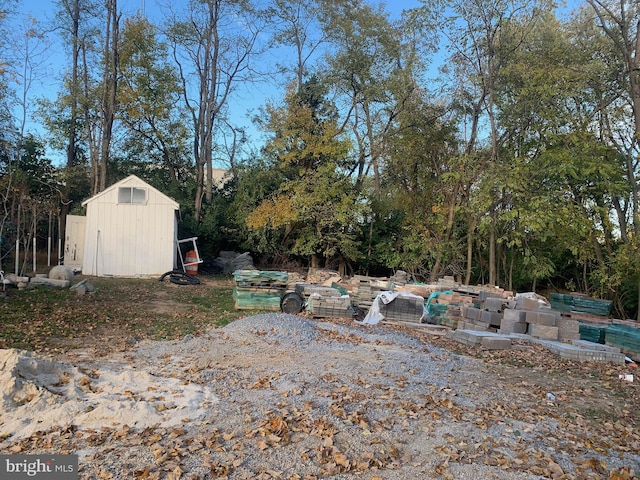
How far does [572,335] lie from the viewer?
11352 millimetres

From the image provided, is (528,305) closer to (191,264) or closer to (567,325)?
(567,325)

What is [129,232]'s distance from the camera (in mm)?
20078

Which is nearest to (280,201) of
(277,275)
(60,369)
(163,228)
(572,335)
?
(163,228)

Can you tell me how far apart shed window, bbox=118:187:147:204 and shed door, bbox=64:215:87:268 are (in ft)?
8.31

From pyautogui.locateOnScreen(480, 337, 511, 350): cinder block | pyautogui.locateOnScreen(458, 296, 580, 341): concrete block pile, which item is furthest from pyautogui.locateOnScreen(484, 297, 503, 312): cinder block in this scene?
pyautogui.locateOnScreen(480, 337, 511, 350): cinder block

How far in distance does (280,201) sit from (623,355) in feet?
54.0

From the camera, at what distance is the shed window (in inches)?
793

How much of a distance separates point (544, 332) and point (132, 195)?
16111 mm

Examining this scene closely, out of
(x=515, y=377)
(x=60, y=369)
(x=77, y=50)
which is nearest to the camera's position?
(x=60, y=369)

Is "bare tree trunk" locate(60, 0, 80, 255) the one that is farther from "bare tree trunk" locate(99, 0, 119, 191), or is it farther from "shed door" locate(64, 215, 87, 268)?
"shed door" locate(64, 215, 87, 268)

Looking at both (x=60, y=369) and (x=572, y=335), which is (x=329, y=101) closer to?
(x=572, y=335)

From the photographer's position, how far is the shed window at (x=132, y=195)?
20141mm

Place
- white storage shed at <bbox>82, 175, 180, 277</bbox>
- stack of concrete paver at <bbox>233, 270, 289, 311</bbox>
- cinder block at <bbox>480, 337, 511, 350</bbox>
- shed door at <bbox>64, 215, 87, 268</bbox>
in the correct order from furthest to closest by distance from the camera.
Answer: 1. shed door at <bbox>64, 215, 87, 268</bbox>
2. white storage shed at <bbox>82, 175, 180, 277</bbox>
3. stack of concrete paver at <bbox>233, 270, 289, 311</bbox>
4. cinder block at <bbox>480, 337, 511, 350</bbox>

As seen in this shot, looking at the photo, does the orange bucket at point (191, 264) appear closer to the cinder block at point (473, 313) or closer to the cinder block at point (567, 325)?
the cinder block at point (473, 313)
